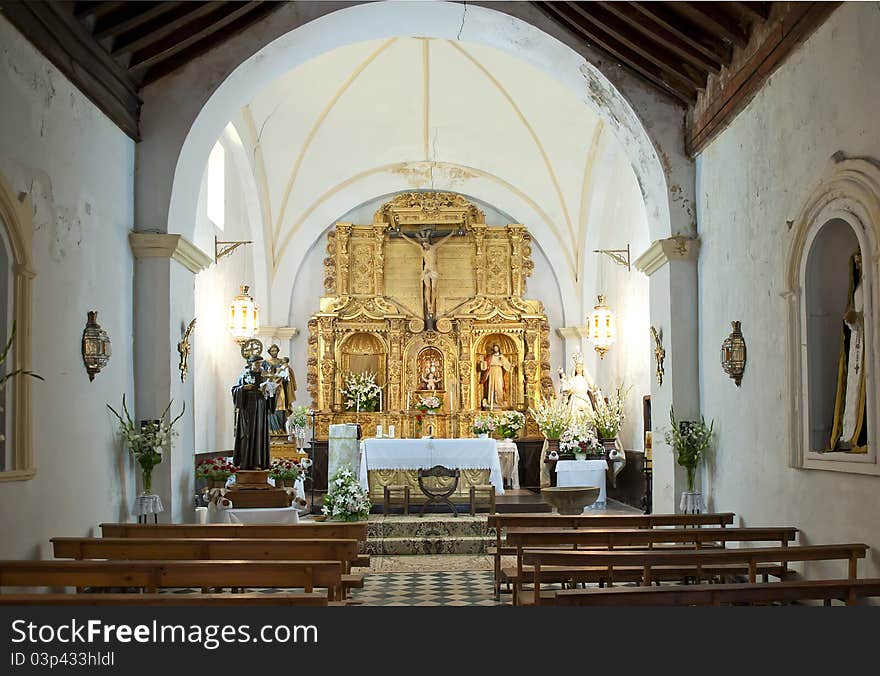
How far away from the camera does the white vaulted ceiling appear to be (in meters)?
15.8

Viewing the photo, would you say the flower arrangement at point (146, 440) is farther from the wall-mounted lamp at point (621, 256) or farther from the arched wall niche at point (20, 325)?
the wall-mounted lamp at point (621, 256)

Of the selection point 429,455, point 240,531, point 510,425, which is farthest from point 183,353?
point 510,425

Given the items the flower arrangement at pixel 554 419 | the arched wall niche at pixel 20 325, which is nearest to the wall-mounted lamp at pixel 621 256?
the flower arrangement at pixel 554 419

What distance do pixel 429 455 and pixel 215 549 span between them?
7850mm

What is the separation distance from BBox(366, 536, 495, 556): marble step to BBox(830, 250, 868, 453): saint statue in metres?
5.85

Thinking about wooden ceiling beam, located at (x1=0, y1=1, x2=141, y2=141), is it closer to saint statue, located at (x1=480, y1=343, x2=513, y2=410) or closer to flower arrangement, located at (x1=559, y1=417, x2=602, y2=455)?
flower arrangement, located at (x1=559, y1=417, x2=602, y2=455)

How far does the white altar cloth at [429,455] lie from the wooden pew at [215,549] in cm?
733

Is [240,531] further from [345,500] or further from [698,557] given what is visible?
[345,500]

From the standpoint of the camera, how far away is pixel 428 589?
395 inches

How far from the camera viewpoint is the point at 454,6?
10.5 m

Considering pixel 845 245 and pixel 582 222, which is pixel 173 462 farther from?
pixel 582 222

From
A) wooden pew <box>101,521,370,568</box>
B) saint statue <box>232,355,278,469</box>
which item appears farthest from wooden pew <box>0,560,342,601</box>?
saint statue <box>232,355,278,469</box>

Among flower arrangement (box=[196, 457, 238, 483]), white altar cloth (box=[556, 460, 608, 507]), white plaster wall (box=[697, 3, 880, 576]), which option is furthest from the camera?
white altar cloth (box=[556, 460, 608, 507])

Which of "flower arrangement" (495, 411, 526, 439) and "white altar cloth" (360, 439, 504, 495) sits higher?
"flower arrangement" (495, 411, 526, 439)
